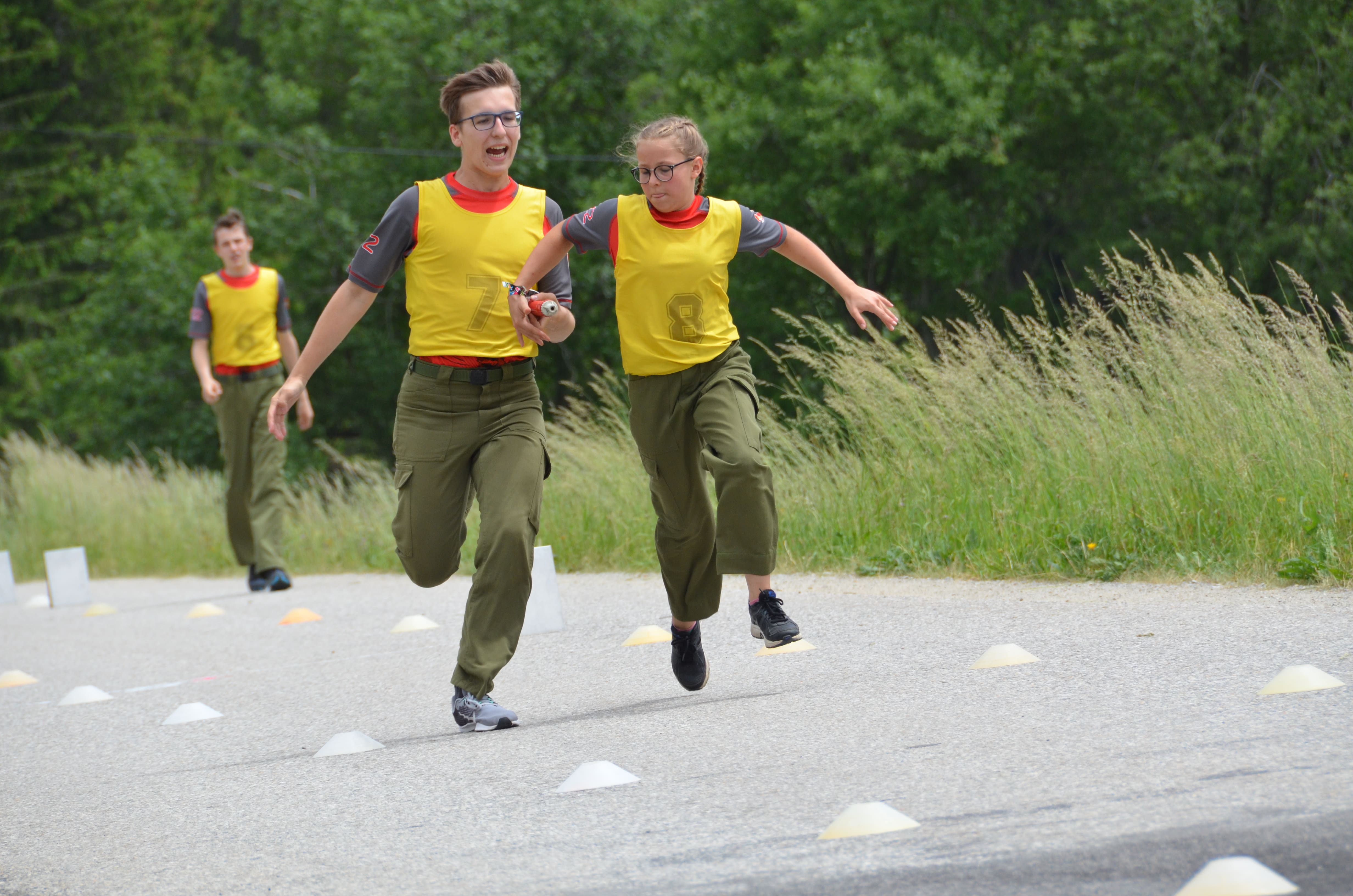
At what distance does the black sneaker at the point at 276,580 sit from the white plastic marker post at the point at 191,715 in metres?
4.68

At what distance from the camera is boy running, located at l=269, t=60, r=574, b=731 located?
504 centimetres

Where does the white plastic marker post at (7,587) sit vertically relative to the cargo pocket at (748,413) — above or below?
below

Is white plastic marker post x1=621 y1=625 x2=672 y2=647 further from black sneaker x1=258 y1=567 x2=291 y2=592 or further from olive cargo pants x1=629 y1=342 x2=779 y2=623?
black sneaker x1=258 y1=567 x2=291 y2=592

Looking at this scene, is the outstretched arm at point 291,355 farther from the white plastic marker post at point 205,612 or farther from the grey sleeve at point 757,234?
the grey sleeve at point 757,234

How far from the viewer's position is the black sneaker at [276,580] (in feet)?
35.4

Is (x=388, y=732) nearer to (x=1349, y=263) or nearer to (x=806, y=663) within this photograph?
(x=806, y=663)

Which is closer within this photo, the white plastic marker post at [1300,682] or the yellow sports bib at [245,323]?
the white plastic marker post at [1300,682]

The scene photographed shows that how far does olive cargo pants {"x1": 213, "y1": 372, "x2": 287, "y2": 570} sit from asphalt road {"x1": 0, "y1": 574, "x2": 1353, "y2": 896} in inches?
136

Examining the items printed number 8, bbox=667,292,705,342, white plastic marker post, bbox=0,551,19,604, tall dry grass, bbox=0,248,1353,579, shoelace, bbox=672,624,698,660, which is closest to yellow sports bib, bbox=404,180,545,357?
printed number 8, bbox=667,292,705,342

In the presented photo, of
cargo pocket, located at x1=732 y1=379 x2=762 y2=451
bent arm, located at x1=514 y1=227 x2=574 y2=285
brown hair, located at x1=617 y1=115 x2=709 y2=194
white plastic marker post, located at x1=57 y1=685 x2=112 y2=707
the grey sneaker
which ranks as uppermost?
brown hair, located at x1=617 y1=115 x2=709 y2=194

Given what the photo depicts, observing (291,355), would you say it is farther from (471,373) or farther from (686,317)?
(686,317)

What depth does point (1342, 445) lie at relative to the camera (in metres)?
6.57

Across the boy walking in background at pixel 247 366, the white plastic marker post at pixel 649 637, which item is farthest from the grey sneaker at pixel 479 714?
the boy walking in background at pixel 247 366

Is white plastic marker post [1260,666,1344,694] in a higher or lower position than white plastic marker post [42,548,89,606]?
higher
